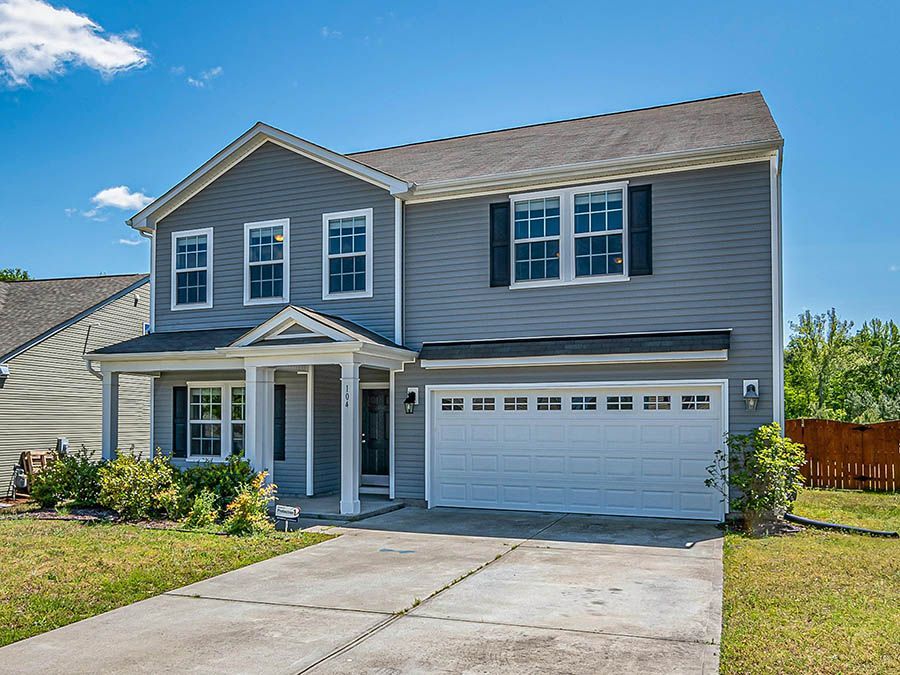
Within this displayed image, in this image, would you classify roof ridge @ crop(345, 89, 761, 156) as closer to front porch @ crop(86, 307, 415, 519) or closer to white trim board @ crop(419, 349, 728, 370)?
front porch @ crop(86, 307, 415, 519)

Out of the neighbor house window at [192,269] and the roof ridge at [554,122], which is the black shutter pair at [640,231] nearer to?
the roof ridge at [554,122]

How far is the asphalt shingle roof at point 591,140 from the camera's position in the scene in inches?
506

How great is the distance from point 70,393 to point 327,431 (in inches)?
285

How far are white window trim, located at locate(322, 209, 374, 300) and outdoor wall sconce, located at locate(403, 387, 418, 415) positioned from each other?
1.90m

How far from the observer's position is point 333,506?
13.6 meters

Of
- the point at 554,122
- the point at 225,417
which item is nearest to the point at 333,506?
the point at 225,417

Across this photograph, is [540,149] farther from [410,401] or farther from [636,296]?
[410,401]

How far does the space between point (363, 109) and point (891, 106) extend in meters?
12.1

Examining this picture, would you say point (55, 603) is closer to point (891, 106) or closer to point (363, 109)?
point (363, 109)

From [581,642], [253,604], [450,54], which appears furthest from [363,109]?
[581,642]

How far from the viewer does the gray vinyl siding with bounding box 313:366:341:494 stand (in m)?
15.4

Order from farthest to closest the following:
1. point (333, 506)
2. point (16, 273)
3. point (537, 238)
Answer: point (16, 273) → point (333, 506) → point (537, 238)

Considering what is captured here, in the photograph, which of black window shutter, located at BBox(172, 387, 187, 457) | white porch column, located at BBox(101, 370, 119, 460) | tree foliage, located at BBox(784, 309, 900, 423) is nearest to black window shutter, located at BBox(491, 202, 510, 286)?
black window shutter, located at BBox(172, 387, 187, 457)

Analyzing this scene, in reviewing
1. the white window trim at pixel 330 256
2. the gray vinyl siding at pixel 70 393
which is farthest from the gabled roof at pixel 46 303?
the white window trim at pixel 330 256
